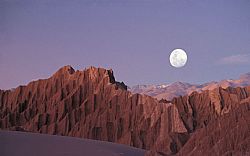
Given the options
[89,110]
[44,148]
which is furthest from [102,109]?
[44,148]

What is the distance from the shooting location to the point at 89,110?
224 feet

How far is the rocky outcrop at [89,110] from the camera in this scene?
59.6m

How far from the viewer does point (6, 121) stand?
70438mm

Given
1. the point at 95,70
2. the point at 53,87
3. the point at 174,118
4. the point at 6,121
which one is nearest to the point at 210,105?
the point at 174,118

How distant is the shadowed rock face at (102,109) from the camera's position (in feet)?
195

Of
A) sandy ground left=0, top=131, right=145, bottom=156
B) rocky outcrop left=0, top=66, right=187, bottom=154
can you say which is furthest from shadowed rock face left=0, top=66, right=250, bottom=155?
sandy ground left=0, top=131, right=145, bottom=156

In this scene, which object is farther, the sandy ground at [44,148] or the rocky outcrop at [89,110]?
the rocky outcrop at [89,110]

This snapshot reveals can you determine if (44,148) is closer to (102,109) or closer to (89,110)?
(102,109)

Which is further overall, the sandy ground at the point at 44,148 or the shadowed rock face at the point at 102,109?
the shadowed rock face at the point at 102,109

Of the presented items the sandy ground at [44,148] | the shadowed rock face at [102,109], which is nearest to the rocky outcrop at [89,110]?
the shadowed rock face at [102,109]

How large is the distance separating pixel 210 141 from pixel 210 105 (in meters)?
49.3

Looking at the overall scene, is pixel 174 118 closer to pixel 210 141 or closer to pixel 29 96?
pixel 29 96

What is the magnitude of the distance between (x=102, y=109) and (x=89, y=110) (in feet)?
8.78

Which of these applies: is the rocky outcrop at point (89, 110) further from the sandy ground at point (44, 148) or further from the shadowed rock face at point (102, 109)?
the sandy ground at point (44, 148)
